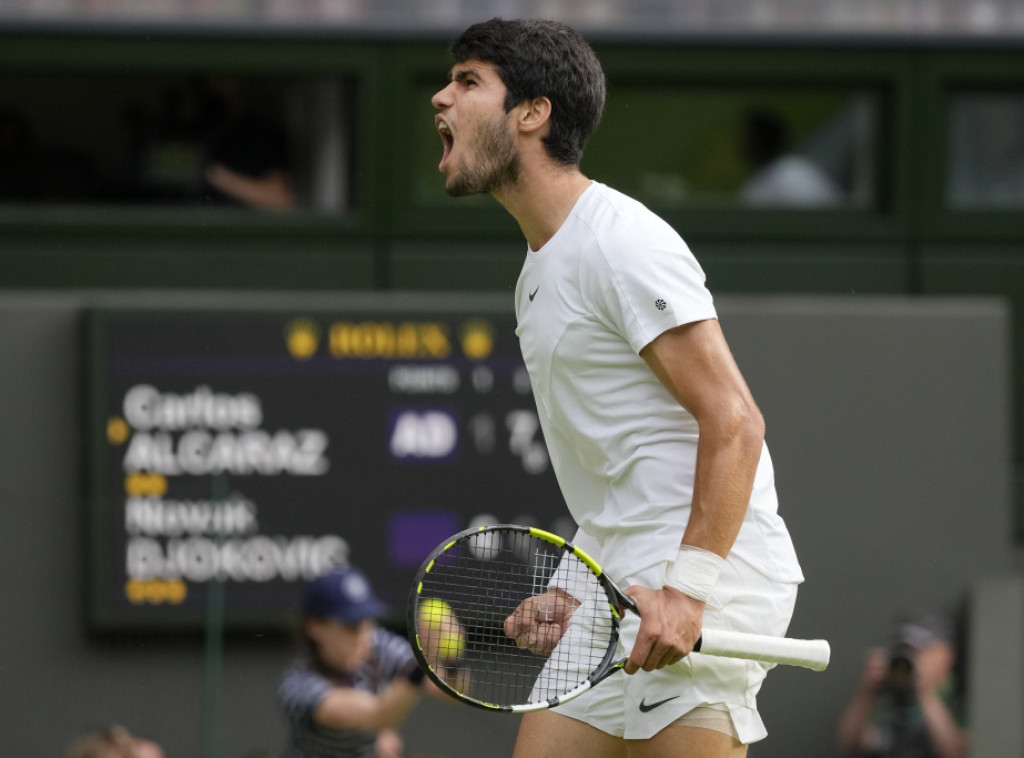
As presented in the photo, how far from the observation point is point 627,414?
2859 mm

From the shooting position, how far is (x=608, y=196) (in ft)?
9.60

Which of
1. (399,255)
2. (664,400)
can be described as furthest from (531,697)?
(399,255)

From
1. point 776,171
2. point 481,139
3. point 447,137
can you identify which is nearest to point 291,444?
point 776,171

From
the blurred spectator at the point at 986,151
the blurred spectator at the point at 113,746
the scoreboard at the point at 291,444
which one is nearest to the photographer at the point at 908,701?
the scoreboard at the point at 291,444

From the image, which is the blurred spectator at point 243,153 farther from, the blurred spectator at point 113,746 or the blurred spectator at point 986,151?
the blurred spectator at point 986,151

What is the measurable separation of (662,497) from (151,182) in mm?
3955

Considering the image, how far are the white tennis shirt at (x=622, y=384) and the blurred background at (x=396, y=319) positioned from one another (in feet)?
9.58

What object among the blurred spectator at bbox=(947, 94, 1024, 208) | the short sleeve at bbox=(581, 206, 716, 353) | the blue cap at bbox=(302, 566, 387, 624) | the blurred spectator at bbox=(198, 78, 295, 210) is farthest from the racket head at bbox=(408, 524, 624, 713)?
the blurred spectator at bbox=(947, 94, 1024, 208)

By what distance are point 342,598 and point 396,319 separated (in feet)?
3.31

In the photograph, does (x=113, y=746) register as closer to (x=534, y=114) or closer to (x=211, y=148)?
(x=211, y=148)

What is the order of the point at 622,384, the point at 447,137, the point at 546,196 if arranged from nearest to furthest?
the point at 622,384 < the point at 546,196 < the point at 447,137

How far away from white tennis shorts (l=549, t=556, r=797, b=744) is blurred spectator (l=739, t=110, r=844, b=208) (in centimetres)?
380

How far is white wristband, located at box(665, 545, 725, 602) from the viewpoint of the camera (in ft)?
8.86

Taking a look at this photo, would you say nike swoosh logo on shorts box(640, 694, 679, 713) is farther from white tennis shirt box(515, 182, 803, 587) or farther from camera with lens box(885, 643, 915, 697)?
camera with lens box(885, 643, 915, 697)
